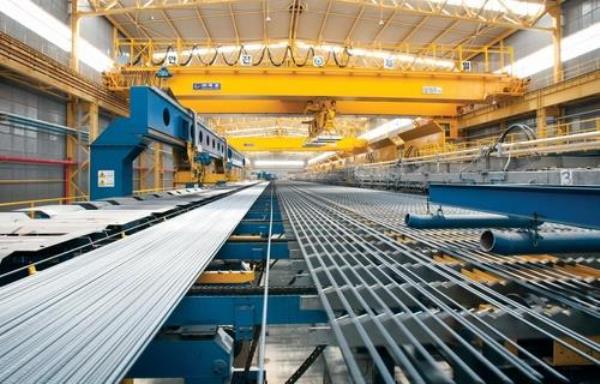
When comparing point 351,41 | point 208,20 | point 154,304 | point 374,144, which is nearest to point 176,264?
point 154,304

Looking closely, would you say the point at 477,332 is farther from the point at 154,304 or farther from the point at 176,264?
the point at 176,264

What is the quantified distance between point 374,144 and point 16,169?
540 inches

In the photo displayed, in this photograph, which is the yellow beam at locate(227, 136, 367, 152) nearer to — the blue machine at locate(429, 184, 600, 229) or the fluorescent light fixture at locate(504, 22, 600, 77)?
the fluorescent light fixture at locate(504, 22, 600, 77)

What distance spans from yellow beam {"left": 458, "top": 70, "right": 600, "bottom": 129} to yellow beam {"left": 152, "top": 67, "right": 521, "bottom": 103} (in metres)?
3.03

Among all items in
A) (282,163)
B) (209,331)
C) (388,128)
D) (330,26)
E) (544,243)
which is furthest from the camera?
(282,163)

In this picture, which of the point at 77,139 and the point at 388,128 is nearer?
the point at 77,139

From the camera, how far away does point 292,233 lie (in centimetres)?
312

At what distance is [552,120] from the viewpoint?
9664 millimetres

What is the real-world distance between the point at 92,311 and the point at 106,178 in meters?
3.37

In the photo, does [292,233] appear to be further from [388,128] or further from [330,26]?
[388,128]

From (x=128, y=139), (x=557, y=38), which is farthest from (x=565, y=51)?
(x=128, y=139)

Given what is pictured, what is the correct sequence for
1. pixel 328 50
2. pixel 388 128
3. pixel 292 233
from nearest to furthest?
→ pixel 292 233 → pixel 328 50 → pixel 388 128

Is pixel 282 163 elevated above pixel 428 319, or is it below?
above

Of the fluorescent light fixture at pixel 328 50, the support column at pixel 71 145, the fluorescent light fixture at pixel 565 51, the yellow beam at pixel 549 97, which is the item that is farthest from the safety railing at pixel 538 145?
the support column at pixel 71 145
